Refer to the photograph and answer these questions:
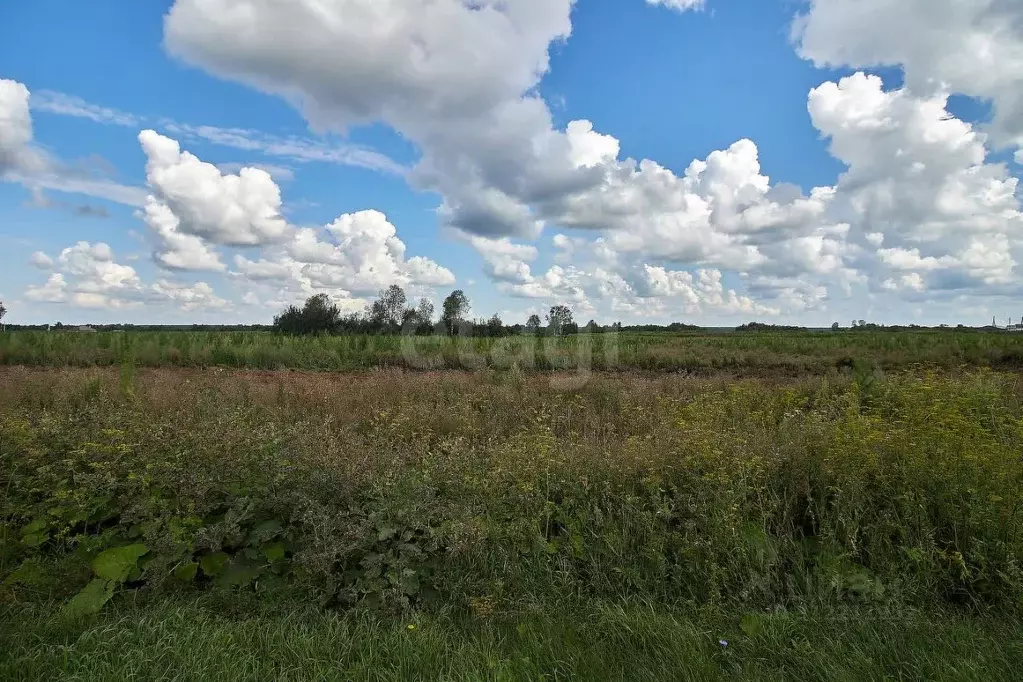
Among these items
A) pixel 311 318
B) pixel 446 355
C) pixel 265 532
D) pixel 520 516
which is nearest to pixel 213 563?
pixel 265 532

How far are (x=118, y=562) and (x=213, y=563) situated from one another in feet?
1.78

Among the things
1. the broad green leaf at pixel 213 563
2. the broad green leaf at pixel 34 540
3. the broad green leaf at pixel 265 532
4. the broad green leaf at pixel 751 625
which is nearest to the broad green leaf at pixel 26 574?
the broad green leaf at pixel 34 540

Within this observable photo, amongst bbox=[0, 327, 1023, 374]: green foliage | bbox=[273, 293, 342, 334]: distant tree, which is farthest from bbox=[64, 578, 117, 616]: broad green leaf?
bbox=[273, 293, 342, 334]: distant tree

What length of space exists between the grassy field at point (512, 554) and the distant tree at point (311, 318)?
1204 inches

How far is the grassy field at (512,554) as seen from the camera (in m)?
2.96

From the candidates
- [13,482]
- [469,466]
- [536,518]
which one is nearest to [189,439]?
[13,482]

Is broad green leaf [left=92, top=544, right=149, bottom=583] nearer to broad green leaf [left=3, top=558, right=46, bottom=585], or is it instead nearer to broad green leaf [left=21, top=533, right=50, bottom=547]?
broad green leaf [left=3, top=558, right=46, bottom=585]

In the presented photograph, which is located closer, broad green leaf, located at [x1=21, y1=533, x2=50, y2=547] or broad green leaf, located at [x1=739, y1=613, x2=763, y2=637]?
broad green leaf, located at [x1=739, y1=613, x2=763, y2=637]

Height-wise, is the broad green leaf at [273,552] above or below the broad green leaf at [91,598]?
above

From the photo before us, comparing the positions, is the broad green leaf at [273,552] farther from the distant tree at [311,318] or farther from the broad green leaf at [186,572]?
the distant tree at [311,318]

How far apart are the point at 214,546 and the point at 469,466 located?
6.35 ft

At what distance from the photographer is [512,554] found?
3889 mm

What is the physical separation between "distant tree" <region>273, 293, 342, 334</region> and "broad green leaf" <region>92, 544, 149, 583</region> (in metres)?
31.1

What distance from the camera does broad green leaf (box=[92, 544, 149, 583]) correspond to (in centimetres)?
364
